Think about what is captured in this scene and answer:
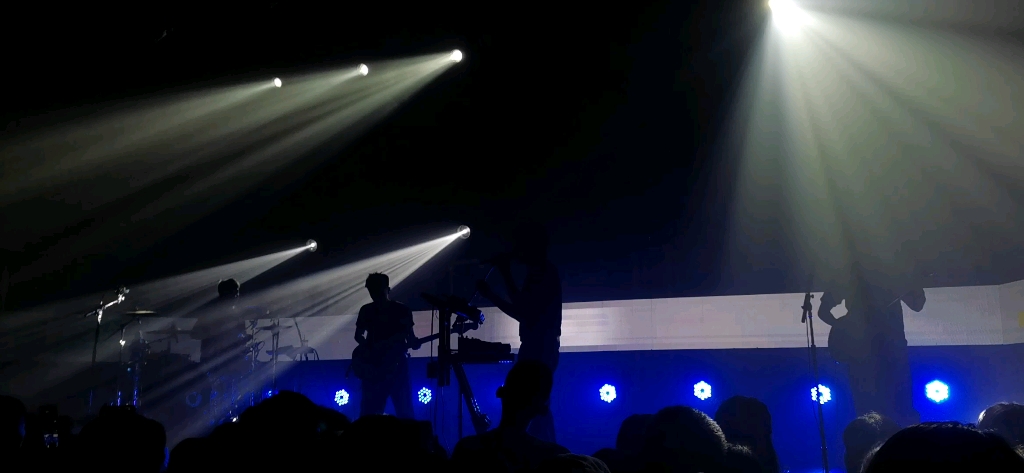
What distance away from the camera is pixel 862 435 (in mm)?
3963

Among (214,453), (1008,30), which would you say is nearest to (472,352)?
(214,453)

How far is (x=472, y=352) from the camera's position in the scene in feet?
18.8

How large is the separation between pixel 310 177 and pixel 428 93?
2.78m

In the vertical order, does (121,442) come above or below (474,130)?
below

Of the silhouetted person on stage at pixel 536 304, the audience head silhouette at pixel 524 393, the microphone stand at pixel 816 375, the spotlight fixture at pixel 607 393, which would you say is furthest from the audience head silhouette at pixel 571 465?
the spotlight fixture at pixel 607 393

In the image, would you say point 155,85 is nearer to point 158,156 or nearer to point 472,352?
point 158,156

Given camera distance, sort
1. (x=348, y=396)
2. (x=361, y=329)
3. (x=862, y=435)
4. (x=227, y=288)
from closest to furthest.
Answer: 1. (x=862, y=435)
2. (x=361, y=329)
3. (x=227, y=288)
4. (x=348, y=396)

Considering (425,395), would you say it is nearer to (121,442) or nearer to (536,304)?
(536,304)

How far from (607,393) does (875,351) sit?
395 centimetres

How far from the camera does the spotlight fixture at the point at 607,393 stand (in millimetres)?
10070

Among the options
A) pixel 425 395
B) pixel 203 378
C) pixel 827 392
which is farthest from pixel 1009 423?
pixel 425 395

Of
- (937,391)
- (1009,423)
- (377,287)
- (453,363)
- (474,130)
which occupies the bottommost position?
(937,391)

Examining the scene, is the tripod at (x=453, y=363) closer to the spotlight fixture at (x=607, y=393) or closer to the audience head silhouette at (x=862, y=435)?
the audience head silhouette at (x=862, y=435)

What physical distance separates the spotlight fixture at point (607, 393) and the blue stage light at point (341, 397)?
4363 mm
